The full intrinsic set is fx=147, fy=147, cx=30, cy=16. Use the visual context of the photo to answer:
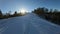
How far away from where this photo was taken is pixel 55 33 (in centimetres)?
816

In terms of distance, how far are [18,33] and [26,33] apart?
426 millimetres

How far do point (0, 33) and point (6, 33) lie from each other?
12.6 inches

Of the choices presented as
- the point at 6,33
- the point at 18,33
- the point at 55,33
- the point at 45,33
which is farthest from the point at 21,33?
the point at 55,33

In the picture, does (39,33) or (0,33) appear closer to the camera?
(0,33)

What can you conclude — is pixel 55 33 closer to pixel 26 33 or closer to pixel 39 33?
pixel 39 33

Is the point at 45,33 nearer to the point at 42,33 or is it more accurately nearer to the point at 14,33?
the point at 42,33

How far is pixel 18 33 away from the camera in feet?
25.4

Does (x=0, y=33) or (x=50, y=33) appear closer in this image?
(x=0, y=33)

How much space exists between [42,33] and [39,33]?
165 mm

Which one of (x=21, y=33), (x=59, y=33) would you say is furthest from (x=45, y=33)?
(x=21, y=33)

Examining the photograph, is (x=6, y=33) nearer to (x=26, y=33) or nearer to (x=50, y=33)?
(x=26, y=33)

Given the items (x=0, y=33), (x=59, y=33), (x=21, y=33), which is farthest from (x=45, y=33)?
(x=0, y=33)

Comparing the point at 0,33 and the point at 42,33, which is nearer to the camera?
the point at 0,33

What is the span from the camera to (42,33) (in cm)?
806
